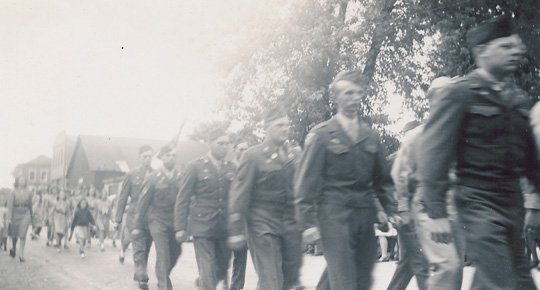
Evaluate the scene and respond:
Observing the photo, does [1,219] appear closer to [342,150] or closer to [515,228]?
[342,150]

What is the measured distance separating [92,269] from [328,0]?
7.53 m

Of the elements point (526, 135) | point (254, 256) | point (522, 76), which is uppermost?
point (522, 76)

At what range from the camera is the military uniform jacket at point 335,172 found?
4.49m

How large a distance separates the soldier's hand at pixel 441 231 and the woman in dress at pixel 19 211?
12367mm

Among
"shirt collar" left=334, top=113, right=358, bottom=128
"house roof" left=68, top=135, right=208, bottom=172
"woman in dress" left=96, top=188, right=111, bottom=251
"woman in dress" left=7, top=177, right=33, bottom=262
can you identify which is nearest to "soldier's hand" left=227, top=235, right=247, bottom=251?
"shirt collar" left=334, top=113, right=358, bottom=128

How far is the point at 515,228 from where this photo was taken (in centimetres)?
319

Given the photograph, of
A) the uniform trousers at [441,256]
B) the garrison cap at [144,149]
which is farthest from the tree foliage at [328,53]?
the uniform trousers at [441,256]

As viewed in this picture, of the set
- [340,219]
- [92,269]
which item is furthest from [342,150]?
[92,269]

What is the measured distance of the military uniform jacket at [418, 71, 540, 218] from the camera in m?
3.29

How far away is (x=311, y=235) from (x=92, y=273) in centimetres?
739

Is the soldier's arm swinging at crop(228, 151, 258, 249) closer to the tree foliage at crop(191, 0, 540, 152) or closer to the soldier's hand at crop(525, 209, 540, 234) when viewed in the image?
the soldier's hand at crop(525, 209, 540, 234)

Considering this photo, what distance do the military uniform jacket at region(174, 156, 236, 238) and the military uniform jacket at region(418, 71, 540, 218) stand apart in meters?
3.99

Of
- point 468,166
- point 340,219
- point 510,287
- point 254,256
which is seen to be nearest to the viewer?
point 510,287

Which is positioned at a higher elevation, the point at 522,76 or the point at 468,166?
the point at 522,76
